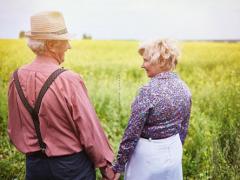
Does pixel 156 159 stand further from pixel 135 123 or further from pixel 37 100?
pixel 37 100

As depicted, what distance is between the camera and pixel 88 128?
2.25 m

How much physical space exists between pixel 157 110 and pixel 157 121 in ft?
0.26

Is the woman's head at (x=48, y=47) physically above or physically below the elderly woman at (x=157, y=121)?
above

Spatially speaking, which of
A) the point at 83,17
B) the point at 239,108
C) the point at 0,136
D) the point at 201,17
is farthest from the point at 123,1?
the point at 0,136

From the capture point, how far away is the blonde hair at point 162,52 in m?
2.27

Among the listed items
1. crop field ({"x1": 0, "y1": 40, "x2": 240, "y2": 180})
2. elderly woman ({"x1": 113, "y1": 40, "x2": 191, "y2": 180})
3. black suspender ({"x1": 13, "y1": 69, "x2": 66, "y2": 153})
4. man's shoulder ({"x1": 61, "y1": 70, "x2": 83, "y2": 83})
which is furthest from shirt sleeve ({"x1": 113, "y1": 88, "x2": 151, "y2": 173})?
crop field ({"x1": 0, "y1": 40, "x2": 240, "y2": 180})

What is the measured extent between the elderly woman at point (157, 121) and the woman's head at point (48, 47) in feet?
1.75

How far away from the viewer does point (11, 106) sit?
2.39m

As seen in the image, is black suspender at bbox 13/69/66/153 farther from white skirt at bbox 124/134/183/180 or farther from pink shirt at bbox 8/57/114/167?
white skirt at bbox 124/134/183/180

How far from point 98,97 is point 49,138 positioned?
2492mm

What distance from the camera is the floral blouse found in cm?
225

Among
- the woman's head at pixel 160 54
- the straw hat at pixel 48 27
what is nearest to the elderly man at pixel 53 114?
the straw hat at pixel 48 27

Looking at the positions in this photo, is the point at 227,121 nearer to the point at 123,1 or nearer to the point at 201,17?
the point at 201,17

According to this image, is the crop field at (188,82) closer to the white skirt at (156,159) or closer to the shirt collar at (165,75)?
the white skirt at (156,159)
